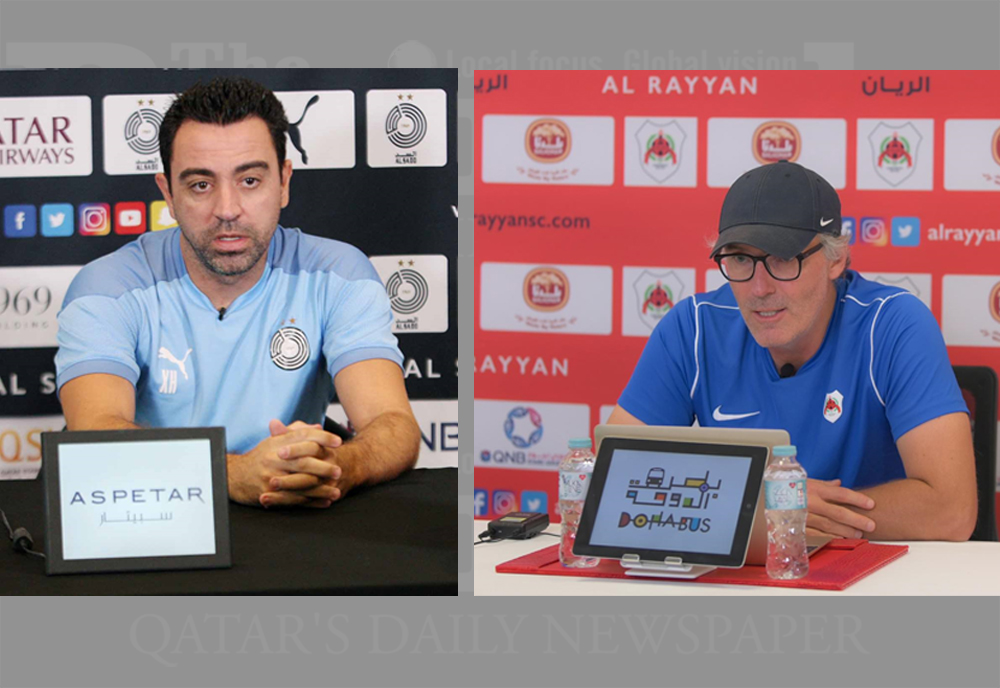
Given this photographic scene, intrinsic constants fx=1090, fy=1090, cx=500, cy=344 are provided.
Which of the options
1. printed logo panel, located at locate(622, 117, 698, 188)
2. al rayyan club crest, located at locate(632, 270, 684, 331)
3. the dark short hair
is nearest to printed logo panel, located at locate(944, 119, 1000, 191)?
printed logo panel, located at locate(622, 117, 698, 188)

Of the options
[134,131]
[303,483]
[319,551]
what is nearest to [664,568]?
[319,551]

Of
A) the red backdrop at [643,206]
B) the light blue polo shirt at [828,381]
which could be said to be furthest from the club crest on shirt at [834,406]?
the red backdrop at [643,206]

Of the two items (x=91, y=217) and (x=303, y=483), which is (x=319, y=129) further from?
(x=303, y=483)

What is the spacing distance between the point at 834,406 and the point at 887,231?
50.3 inches

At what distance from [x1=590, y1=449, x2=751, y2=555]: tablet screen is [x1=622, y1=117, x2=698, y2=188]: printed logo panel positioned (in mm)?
1904

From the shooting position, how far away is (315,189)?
211 centimetres

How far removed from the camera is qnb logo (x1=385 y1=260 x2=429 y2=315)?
2135 millimetres

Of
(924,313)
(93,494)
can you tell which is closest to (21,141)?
(93,494)

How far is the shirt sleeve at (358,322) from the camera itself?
6.90 ft

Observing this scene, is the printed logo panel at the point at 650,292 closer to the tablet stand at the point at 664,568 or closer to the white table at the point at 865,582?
the white table at the point at 865,582

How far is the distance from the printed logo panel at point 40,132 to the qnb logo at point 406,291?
2.11 feet

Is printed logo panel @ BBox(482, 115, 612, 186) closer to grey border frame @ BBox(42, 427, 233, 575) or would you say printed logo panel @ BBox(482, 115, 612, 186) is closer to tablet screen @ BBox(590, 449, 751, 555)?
tablet screen @ BBox(590, 449, 751, 555)

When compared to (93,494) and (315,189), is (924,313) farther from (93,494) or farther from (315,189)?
(93,494)

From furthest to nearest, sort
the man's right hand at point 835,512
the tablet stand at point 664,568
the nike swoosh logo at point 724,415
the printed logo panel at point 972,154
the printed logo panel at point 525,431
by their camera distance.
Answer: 1. the printed logo panel at point 525,431
2. the printed logo panel at point 972,154
3. the nike swoosh logo at point 724,415
4. the man's right hand at point 835,512
5. the tablet stand at point 664,568
